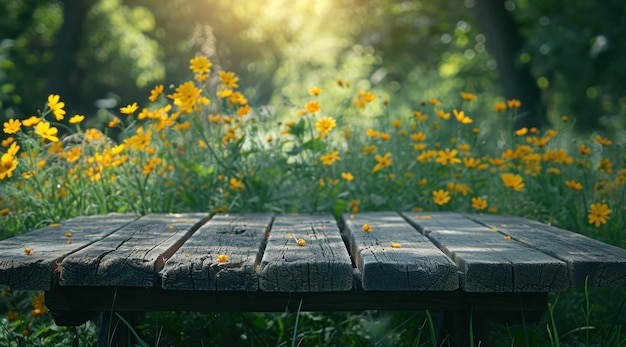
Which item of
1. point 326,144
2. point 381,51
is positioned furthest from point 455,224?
point 381,51

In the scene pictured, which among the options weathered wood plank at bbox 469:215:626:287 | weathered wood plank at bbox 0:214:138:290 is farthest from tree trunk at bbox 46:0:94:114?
weathered wood plank at bbox 469:215:626:287

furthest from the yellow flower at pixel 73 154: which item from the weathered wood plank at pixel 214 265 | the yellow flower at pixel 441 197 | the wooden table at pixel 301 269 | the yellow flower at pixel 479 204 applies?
the yellow flower at pixel 479 204

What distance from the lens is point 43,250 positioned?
1916 millimetres

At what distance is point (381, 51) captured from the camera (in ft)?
41.0

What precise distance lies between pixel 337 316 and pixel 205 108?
1.84m

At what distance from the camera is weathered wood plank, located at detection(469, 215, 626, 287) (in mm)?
1744

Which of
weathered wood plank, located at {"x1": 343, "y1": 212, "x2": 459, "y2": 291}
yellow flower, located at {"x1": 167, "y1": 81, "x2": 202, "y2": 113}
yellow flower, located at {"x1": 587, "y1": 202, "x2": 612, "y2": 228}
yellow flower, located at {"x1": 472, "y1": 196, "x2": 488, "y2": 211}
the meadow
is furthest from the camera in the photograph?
yellow flower, located at {"x1": 472, "y1": 196, "x2": 488, "y2": 211}

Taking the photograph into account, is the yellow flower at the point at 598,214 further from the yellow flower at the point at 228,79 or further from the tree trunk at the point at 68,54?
the tree trunk at the point at 68,54

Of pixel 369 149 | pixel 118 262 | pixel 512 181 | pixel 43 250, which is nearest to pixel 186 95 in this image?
pixel 369 149

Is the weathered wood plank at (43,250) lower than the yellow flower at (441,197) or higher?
higher

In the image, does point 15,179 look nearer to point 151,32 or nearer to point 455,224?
point 455,224

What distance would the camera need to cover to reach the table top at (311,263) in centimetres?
171

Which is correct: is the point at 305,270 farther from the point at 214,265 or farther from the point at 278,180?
the point at 278,180

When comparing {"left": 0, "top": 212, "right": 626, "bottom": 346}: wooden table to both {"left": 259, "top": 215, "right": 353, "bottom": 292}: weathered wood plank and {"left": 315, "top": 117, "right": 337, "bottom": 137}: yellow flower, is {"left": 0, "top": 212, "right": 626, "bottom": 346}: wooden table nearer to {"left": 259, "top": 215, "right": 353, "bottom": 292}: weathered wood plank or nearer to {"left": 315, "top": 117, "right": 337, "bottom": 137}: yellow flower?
{"left": 259, "top": 215, "right": 353, "bottom": 292}: weathered wood plank
